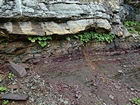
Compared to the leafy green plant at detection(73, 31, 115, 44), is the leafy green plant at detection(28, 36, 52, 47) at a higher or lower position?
higher

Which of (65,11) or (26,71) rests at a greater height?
(65,11)

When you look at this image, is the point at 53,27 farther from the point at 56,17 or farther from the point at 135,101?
the point at 135,101

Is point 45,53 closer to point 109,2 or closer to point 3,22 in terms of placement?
point 3,22

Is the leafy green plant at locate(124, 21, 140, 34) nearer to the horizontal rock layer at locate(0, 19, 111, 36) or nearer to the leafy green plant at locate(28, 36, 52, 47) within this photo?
the horizontal rock layer at locate(0, 19, 111, 36)

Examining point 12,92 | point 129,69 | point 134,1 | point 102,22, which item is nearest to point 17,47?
point 12,92

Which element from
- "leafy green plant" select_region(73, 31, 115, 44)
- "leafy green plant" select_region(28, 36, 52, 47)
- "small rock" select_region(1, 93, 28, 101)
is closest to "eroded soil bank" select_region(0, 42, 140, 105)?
"small rock" select_region(1, 93, 28, 101)

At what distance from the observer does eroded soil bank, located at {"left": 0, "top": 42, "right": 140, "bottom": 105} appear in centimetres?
455

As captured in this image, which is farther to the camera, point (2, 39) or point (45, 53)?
point (45, 53)

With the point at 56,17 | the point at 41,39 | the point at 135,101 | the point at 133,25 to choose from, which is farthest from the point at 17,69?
the point at 133,25

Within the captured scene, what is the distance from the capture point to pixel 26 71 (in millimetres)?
5141

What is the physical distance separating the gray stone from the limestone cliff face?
0.94 metres

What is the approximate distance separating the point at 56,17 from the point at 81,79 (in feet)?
6.90

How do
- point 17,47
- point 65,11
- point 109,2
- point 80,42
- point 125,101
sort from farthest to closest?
point 109,2, point 80,42, point 65,11, point 17,47, point 125,101

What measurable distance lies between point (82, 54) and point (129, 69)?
69.3 inches
